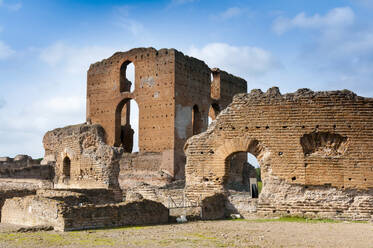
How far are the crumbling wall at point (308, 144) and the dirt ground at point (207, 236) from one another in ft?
3.91

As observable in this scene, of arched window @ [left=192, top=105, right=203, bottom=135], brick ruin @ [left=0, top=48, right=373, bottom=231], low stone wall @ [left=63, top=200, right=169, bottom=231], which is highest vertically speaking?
arched window @ [left=192, top=105, right=203, bottom=135]

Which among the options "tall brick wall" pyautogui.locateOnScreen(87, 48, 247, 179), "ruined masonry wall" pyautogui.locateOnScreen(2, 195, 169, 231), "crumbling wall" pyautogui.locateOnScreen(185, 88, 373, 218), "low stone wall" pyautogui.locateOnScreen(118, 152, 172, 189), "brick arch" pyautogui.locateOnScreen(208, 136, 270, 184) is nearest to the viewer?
"ruined masonry wall" pyautogui.locateOnScreen(2, 195, 169, 231)

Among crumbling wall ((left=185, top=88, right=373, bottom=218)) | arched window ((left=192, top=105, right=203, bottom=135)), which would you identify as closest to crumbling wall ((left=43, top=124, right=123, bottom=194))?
crumbling wall ((left=185, top=88, right=373, bottom=218))

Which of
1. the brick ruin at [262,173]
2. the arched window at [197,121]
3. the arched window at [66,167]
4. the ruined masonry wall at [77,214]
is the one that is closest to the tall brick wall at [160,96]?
the arched window at [197,121]

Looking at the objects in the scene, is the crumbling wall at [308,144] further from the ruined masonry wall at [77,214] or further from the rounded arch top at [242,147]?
the ruined masonry wall at [77,214]

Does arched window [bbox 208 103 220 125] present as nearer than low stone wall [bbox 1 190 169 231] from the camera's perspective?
No

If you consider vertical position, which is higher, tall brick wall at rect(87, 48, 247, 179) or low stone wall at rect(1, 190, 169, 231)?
tall brick wall at rect(87, 48, 247, 179)

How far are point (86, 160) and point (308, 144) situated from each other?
838 cm

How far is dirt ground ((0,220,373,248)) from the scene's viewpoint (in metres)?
6.47

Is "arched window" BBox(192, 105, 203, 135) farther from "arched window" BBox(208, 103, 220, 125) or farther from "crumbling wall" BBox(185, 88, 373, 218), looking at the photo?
"crumbling wall" BBox(185, 88, 373, 218)

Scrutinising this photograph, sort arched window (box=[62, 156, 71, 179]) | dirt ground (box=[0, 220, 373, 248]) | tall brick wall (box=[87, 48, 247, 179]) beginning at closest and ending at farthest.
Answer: dirt ground (box=[0, 220, 373, 248])
arched window (box=[62, 156, 71, 179])
tall brick wall (box=[87, 48, 247, 179])

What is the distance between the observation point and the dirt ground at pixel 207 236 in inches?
255

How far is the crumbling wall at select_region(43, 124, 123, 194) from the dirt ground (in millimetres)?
6020

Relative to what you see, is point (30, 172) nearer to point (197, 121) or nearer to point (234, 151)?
point (197, 121)
